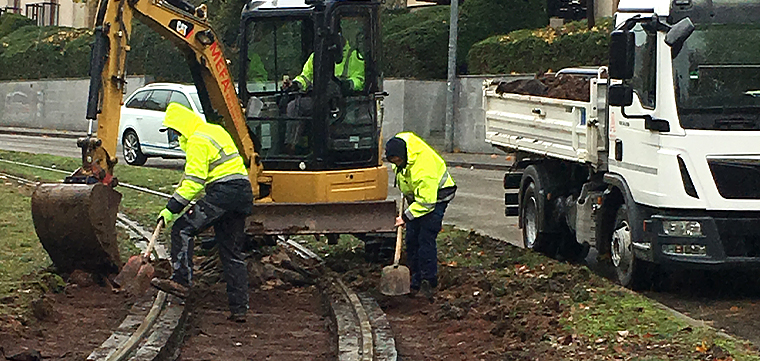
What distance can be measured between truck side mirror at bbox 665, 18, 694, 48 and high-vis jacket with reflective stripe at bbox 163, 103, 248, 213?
3.90 m

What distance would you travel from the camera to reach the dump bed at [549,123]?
12078mm

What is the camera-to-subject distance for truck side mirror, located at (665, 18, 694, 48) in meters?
10.3

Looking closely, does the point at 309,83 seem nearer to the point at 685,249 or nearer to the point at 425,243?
the point at 425,243

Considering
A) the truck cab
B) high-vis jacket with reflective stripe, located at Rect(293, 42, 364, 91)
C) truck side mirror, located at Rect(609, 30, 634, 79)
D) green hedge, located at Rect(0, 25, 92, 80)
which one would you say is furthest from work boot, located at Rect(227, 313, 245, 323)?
green hedge, located at Rect(0, 25, 92, 80)

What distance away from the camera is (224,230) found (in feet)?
33.5

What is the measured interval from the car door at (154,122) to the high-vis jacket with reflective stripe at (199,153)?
14813mm

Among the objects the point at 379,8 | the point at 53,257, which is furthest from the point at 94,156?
the point at 379,8

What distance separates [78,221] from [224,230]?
52.9 inches

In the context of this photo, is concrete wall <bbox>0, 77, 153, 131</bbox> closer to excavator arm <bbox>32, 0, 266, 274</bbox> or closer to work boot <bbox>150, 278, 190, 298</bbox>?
excavator arm <bbox>32, 0, 266, 274</bbox>

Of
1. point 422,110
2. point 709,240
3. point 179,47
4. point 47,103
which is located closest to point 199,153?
point 179,47

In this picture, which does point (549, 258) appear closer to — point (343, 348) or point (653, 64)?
point (653, 64)

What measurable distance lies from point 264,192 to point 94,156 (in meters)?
2.54

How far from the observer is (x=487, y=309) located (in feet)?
35.0

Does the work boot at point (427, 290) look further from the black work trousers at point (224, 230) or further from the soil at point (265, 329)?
the black work trousers at point (224, 230)
